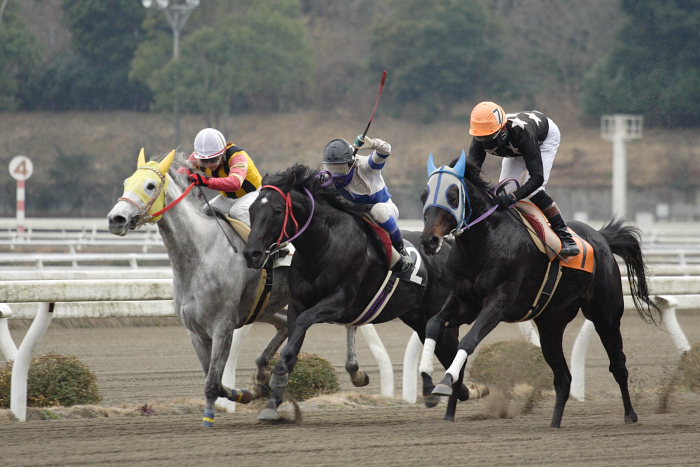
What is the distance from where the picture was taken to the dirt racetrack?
16.7 feet

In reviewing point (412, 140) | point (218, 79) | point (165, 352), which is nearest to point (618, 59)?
point (412, 140)

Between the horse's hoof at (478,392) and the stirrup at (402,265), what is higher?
the stirrup at (402,265)

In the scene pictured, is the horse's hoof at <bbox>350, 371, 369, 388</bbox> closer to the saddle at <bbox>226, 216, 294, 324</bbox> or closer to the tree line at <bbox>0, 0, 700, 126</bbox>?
the saddle at <bbox>226, 216, 294, 324</bbox>

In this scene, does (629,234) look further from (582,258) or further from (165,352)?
(165,352)

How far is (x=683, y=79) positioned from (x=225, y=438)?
40102 mm

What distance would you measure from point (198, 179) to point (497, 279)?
1922 mm

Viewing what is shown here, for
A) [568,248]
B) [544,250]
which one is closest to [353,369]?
[544,250]

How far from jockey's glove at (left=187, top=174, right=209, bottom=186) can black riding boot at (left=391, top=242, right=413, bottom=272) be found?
1254mm

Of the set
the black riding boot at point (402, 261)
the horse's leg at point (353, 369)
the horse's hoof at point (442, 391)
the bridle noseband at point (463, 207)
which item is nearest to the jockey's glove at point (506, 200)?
the bridle noseband at point (463, 207)

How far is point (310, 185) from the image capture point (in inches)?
268

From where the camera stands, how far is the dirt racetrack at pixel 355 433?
510 centimetres

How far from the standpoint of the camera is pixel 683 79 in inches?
A: 1688

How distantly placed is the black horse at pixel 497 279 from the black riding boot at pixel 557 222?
0.13 m

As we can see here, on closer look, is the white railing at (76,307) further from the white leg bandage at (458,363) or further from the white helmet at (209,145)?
the white leg bandage at (458,363)
